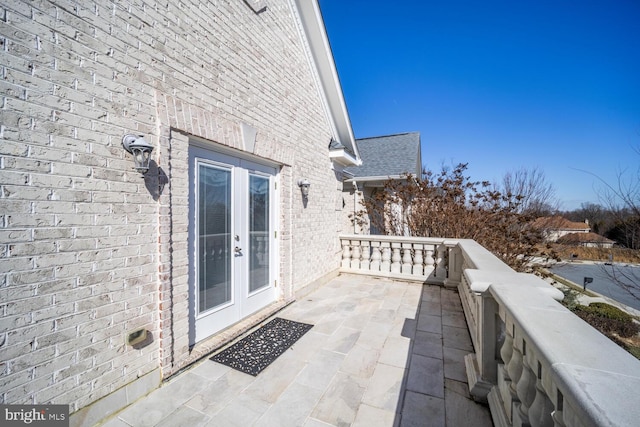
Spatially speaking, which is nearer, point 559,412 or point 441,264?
point 559,412

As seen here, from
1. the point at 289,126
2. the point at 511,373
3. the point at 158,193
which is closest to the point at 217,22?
the point at 289,126

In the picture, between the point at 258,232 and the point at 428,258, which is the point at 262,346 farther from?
the point at 428,258

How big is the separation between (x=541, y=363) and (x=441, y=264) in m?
4.97

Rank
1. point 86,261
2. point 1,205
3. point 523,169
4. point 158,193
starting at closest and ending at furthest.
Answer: point 1,205 → point 86,261 → point 158,193 → point 523,169

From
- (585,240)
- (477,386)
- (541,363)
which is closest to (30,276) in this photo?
(541,363)

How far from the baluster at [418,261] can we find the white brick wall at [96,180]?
14.9 feet

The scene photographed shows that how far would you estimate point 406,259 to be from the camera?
19.7 feet

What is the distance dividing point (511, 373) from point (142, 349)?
297 cm

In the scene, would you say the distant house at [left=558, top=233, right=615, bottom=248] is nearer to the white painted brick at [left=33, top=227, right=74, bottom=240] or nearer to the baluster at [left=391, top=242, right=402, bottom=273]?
the baluster at [left=391, top=242, right=402, bottom=273]

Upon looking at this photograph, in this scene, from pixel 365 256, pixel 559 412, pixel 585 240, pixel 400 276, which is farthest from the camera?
pixel 585 240

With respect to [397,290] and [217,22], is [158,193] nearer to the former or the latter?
[217,22]

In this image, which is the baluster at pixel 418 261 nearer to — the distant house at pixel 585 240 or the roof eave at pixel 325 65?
the roof eave at pixel 325 65

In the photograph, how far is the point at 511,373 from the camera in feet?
5.34

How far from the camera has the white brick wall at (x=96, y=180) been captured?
1.69 meters
